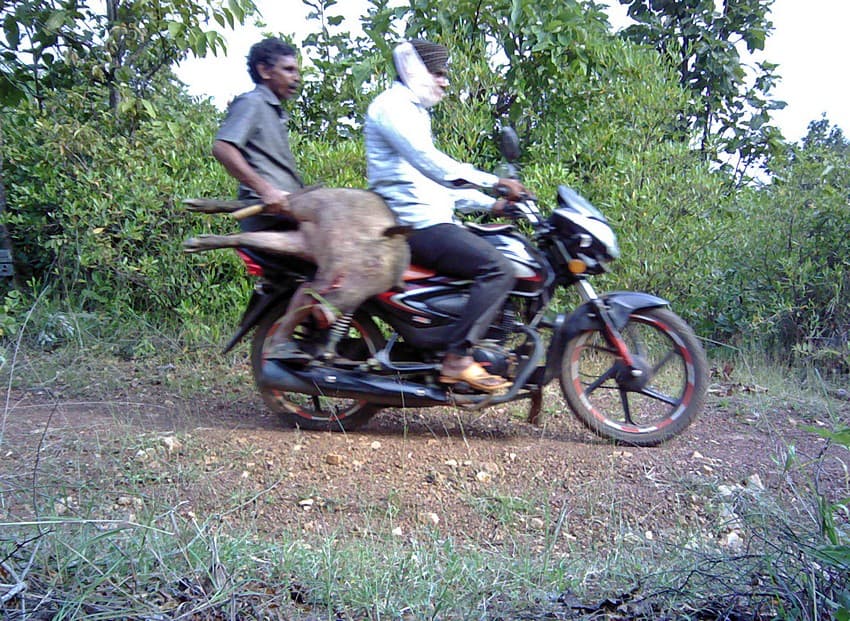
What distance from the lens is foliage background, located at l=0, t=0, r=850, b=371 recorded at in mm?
6320

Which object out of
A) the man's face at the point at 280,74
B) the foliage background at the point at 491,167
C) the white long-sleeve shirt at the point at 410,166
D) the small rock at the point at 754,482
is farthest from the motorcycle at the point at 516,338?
the foliage background at the point at 491,167

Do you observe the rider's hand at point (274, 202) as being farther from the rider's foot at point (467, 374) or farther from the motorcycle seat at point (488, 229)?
the rider's foot at point (467, 374)

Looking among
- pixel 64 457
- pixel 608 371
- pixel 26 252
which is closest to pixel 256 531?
pixel 64 457

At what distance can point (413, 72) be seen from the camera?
4.05 m

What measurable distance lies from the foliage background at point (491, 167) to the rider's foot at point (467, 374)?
262cm

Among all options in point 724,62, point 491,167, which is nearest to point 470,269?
point 491,167

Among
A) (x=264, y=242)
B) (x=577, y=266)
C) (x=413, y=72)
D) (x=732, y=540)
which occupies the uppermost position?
(x=413, y=72)

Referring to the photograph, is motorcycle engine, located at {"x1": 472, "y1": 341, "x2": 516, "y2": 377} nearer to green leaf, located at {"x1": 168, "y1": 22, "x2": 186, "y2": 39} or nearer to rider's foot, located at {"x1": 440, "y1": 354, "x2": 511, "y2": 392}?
rider's foot, located at {"x1": 440, "y1": 354, "x2": 511, "y2": 392}

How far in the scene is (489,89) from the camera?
6684 mm

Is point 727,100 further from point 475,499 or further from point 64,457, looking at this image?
point 64,457

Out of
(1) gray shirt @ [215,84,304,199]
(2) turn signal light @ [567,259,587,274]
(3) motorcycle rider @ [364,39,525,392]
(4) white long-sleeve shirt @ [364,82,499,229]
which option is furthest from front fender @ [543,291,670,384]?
(1) gray shirt @ [215,84,304,199]

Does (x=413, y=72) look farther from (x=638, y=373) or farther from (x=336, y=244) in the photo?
(x=638, y=373)

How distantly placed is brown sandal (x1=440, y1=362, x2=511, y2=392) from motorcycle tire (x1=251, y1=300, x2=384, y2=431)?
49 centimetres

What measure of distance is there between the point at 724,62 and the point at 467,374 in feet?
20.8
